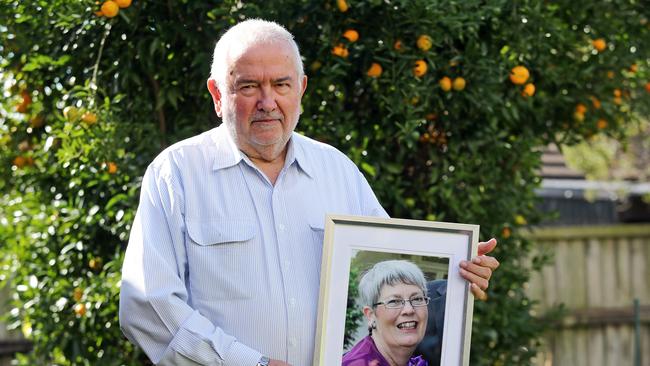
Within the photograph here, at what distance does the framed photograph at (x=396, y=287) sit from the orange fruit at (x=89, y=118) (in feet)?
5.92

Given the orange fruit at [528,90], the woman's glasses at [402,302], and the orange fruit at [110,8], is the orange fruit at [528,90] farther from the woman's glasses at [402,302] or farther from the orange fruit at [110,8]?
the woman's glasses at [402,302]

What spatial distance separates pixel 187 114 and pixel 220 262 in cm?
200

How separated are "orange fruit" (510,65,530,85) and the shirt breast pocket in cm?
243

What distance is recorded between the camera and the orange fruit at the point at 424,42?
15.8ft

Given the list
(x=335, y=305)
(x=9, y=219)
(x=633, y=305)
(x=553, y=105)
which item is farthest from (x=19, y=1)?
(x=633, y=305)

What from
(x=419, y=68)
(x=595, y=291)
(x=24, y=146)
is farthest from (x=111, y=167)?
(x=595, y=291)

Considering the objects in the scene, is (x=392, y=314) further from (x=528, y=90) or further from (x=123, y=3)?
(x=528, y=90)

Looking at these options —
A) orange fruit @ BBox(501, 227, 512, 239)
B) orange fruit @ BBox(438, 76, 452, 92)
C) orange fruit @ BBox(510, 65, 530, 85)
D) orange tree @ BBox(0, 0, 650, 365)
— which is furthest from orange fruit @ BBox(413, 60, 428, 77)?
orange fruit @ BBox(501, 227, 512, 239)

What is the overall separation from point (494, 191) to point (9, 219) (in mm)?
2372

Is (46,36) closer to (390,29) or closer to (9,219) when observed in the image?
(9,219)

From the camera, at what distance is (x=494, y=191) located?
17.7ft

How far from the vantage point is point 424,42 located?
4.82 meters

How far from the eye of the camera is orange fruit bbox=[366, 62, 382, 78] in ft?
16.0

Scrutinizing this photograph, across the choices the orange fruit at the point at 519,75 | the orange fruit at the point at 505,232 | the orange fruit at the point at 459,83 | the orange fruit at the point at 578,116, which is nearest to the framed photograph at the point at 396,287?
the orange fruit at the point at 459,83
